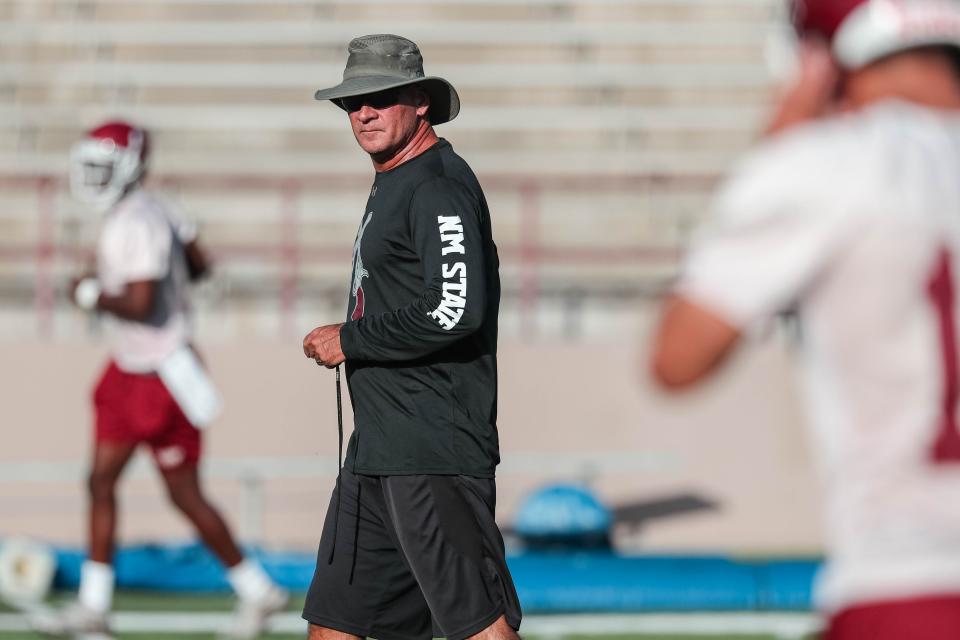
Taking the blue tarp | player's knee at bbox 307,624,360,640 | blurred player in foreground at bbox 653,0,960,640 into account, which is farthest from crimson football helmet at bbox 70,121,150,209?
blurred player in foreground at bbox 653,0,960,640

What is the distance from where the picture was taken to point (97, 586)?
6.58 metres

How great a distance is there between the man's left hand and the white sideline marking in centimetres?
307

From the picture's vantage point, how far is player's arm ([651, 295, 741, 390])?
2084 mm

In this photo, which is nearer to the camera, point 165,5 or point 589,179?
point 589,179

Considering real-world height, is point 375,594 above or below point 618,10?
below

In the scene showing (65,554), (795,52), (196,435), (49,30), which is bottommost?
(65,554)

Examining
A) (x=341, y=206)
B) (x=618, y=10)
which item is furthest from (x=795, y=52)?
(x=618, y=10)

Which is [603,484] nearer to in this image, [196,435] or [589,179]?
[589,179]

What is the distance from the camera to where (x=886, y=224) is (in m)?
2.07

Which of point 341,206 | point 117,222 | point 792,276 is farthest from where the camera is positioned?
point 341,206

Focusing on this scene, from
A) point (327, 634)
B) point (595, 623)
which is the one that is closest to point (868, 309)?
point (327, 634)

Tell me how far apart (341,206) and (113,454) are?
8479 mm

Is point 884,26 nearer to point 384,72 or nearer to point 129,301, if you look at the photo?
point 384,72

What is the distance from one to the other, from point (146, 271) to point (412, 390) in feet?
8.26
